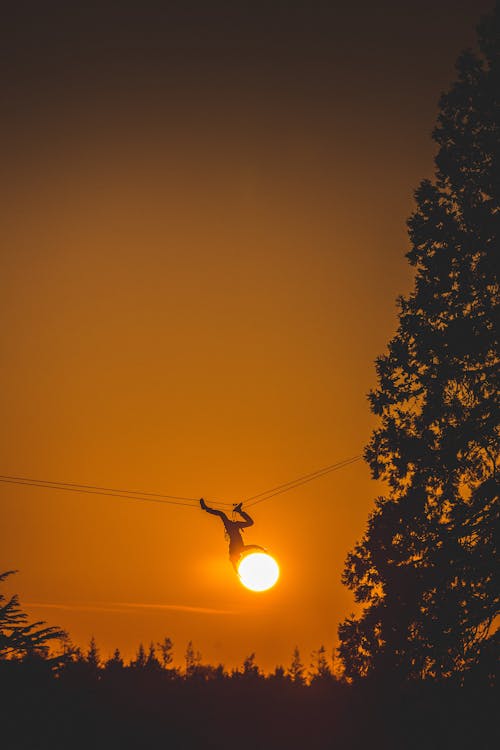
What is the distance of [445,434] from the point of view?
13602mm

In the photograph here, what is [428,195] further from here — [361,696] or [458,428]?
[361,696]

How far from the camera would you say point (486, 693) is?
1230cm

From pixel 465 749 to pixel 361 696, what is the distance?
1998 millimetres

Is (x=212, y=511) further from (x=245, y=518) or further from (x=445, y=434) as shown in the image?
(x=445, y=434)

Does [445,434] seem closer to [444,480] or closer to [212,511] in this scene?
[444,480]

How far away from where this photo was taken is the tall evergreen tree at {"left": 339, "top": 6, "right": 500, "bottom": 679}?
12.7 metres

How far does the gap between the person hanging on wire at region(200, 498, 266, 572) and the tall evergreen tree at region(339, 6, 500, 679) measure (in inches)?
87.0

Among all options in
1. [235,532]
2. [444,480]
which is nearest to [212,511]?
[235,532]

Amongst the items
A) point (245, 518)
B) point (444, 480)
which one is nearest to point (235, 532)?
point (245, 518)

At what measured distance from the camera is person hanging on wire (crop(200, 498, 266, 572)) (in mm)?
14895

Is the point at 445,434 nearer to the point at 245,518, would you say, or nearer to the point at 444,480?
the point at 444,480

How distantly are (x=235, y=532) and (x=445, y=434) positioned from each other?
5011 mm

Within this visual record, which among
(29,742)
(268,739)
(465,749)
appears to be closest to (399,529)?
(465,749)

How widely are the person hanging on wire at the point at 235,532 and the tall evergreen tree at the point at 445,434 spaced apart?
221 cm
